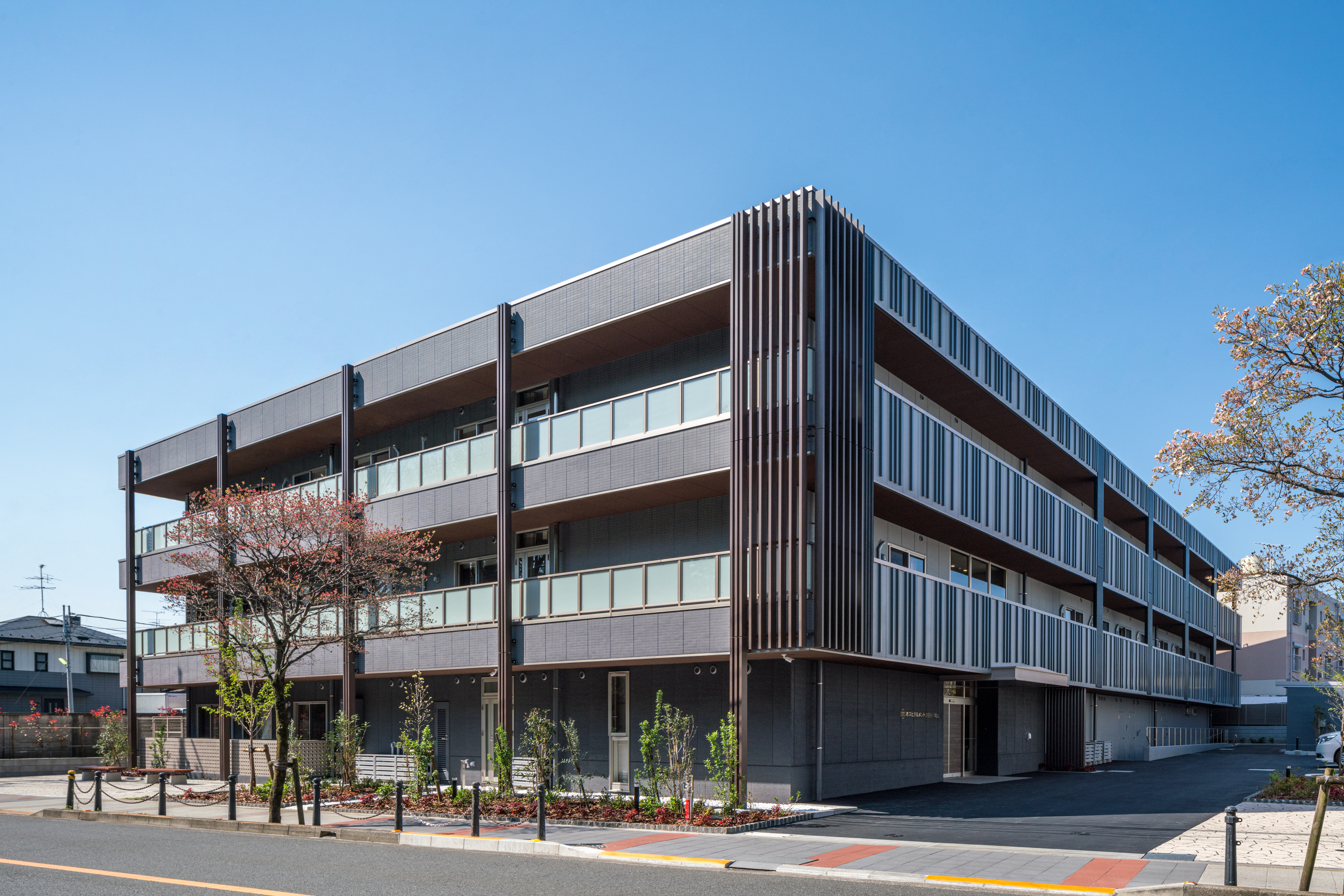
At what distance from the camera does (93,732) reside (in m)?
41.4

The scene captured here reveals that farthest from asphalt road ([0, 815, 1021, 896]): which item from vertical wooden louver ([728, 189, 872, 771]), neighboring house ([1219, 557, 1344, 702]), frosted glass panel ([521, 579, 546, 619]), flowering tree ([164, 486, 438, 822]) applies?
neighboring house ([1219, 557, 1344, 702])

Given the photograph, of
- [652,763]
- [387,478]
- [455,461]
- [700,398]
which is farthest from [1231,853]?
[387,478]

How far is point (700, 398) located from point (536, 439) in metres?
4.99

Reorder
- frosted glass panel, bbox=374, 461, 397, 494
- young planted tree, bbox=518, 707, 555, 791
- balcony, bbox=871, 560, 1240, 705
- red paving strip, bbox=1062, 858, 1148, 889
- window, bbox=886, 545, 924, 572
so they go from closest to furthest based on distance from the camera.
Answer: red paving strip, bbox=1062, 858, 1148, 889 → young planted tree, bbox=518, 707, 555, 791 → balcony, bbox=871, 560, 1240, 705 → window, bbox=886, 545, 924, 572 → frosted glass panel, bbox=374, 461, 397, 494

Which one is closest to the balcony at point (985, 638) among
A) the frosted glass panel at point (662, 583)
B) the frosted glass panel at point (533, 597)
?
the frosted glass panel at point (662, 583)

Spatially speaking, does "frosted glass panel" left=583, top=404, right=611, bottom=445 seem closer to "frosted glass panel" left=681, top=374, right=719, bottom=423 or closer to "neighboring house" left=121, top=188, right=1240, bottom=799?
"neighboring house" left=121, top=188, right=1240, bottom=799

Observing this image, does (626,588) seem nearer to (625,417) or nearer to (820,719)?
(625,417)

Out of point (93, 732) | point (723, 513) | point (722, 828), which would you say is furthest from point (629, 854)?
point (93, 732)

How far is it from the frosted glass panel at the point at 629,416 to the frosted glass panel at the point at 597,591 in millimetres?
3067

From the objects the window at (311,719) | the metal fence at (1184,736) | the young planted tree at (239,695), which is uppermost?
the young planted tree at (239,695)

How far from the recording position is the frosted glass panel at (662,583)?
894 inches

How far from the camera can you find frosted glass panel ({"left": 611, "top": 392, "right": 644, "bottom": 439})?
77.6ft

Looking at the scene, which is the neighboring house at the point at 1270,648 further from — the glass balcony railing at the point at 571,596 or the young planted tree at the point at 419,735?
the glass balcony railing at the point at 571,596

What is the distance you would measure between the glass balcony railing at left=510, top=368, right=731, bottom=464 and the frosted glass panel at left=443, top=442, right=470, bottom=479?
71.7 inches
